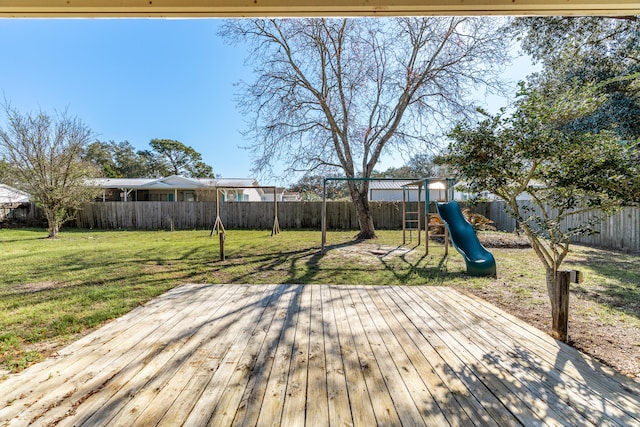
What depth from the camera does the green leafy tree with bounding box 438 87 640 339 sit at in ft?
7.09

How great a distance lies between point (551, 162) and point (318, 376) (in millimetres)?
2627

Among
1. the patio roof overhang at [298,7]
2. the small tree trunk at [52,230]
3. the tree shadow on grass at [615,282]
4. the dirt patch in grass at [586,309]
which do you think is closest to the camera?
the patio roof overhang at [298,7]

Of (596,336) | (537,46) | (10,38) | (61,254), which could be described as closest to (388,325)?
(596,336)

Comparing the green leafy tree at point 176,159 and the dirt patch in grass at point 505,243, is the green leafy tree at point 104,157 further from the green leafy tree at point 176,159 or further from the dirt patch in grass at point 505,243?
A: the dirt patch in grass at point 505,243

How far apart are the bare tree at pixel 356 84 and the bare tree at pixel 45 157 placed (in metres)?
6.83

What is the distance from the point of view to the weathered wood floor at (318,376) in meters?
1.36

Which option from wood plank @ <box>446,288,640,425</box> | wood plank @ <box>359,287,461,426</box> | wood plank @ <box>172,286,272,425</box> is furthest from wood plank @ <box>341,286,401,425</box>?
wood plank @ <box>446,288,640,425</box>

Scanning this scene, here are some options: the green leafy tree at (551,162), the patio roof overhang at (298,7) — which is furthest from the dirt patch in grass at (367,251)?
the patio roof overhang at (298,7)

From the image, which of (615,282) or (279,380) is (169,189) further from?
(615,282)

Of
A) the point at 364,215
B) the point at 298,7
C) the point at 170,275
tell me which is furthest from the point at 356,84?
the point at 298,7

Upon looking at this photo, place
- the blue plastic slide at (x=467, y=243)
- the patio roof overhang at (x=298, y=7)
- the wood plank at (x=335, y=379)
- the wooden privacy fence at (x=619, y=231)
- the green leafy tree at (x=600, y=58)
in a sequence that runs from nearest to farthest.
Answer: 1. the wood plank at (x=335, y=379)
2. the patio roof overhang at (x=298, y=7)
3. the blue plastic slide at (x=467, y=243)
4. the green leafy tree at (x=600, y=58)
5. the wooden privacy fence at (x=619, y=231)

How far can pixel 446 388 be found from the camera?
1.57 m

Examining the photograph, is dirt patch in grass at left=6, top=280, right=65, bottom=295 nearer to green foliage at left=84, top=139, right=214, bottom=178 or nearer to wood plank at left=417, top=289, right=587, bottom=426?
wood plank at left=417, top=289, right=587, bottom=426

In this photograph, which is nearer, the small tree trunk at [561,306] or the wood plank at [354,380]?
the wood plank at [354,380]
